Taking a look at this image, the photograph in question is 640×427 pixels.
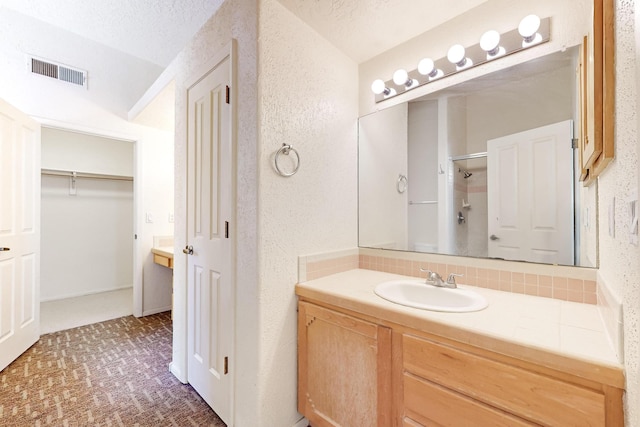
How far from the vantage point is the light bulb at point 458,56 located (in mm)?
1505

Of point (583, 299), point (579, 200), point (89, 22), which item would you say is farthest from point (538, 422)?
point (89, 22)

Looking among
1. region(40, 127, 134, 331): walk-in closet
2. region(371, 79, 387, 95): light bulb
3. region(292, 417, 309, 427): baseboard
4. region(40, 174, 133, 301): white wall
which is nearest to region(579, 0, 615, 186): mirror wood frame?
region(371, 79, 387, 95): light bulb

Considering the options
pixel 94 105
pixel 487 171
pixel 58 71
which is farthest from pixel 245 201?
pixel 58 71

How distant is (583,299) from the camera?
1.15 m

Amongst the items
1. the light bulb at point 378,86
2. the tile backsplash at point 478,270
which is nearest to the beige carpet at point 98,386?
the tile backsplash at point 478,270

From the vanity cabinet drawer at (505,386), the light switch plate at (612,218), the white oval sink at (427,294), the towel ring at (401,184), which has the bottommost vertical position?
the vanity cabinet drawer at (505,386)

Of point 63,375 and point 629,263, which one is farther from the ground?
point 629,263

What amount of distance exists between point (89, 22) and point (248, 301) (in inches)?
122

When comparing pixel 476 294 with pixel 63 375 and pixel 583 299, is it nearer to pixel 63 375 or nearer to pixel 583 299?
pixel 583 299

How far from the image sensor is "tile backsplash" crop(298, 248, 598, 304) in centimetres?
117

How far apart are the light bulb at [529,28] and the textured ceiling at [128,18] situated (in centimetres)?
207

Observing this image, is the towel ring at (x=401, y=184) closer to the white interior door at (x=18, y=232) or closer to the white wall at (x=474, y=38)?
the white wall at (x=474, y=38)

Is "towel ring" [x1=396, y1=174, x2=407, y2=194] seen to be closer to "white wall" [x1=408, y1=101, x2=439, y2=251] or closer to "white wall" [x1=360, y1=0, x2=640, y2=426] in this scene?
"white wall" [x1=408, y1=101, x2=439, y2=251]

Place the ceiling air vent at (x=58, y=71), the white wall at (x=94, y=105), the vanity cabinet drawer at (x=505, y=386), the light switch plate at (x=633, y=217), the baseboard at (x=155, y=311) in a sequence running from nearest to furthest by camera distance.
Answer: the light switch plate at (x=633, y=217) → the vanity cabinet drawer at (x=505, y=386) → the white wall at (x=94, y=105) → the ceiling air vent at (x=58, y=71) → the baseboard at (x=155, y=311)
